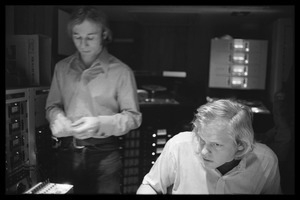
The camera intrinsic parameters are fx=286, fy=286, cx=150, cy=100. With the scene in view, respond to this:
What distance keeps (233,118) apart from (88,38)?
0.71 meters

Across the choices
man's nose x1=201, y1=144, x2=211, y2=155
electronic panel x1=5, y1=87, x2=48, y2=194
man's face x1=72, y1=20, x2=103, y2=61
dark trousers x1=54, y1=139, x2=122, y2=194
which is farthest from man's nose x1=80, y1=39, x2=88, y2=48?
man's nose x1=201, y1=144, x2=211, y2=155

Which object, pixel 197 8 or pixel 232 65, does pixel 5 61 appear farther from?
pixel 232 65

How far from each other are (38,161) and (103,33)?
27.4 inches

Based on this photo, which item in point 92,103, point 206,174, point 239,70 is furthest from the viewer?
point 239,70

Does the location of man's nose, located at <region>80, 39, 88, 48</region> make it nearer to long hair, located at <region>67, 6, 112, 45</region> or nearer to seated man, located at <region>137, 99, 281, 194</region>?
long hair, located at <region>67, 6, 112, 45</region>

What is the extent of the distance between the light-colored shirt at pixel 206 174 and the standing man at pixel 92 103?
0.89ft

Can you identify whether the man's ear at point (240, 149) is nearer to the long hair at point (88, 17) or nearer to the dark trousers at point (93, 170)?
the dark trousers at point (93, 170)

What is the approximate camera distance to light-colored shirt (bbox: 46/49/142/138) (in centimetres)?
133

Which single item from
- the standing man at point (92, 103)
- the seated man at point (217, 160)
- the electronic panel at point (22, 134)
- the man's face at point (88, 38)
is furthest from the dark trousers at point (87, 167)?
the man's face at point (88, 38)

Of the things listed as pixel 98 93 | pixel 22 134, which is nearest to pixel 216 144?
pixel 98 93

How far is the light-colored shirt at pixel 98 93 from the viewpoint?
4.38 ft

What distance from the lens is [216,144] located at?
1.14 meters

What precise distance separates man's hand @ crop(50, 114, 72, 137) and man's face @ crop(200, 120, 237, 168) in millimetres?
614

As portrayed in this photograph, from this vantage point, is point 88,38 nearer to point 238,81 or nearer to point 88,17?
point 88,17
